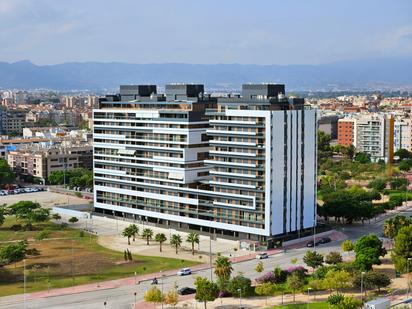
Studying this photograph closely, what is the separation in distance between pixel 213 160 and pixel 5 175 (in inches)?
1998

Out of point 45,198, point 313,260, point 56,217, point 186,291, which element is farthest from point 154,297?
point 45,198

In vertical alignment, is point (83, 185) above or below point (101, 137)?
below

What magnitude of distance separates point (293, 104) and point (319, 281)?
69.9ft

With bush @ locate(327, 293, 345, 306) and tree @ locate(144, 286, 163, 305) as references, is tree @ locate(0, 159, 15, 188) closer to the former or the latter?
tree @ locate(144, 286, 163, 305)

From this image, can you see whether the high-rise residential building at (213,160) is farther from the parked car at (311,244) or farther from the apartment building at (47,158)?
the apartment building at (47,158)

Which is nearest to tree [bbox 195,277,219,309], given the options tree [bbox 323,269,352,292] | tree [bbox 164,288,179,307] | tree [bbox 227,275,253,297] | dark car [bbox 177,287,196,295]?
tree [bbox 164,288,179,307]

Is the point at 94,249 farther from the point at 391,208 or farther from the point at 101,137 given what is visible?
the point at 391,208

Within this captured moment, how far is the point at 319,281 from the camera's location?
44.3 metres

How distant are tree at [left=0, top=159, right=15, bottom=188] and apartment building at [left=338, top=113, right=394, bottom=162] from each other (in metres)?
67.2

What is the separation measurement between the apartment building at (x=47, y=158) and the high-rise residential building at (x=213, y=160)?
3415 cm

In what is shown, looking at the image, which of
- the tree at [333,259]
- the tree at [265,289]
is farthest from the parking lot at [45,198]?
the tree at [265,289]

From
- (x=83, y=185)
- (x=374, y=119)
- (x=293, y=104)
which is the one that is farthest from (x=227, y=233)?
(x=374, y=119)

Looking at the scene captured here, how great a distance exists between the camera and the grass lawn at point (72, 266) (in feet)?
161

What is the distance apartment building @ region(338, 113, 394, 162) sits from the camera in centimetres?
12056
